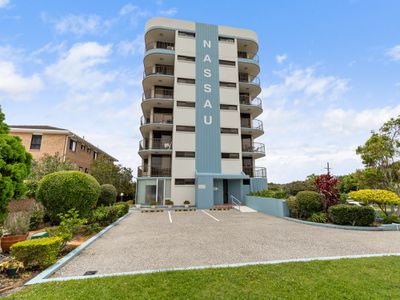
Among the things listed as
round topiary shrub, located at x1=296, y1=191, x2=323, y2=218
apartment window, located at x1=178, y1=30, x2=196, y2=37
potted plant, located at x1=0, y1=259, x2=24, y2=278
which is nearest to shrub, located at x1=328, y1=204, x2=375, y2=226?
round topiary shrub, located at x1=296, y1=191, x2=323, y2=218

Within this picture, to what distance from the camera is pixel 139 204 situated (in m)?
21.9

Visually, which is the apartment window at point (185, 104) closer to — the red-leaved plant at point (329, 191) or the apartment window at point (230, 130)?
the apartment window at point (230, 130)

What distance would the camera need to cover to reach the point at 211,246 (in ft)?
24.9

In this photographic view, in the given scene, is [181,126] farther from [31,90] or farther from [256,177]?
[31,90]

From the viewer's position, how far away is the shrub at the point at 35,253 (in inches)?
207

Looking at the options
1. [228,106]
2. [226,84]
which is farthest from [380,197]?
[226,84]

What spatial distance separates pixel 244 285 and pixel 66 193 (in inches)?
353

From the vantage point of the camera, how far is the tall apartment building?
22734mm

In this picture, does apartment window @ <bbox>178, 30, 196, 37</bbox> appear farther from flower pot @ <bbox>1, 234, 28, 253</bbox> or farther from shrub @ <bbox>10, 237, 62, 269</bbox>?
shrub @ <bbox>10, 237, 62, 269</bbox>

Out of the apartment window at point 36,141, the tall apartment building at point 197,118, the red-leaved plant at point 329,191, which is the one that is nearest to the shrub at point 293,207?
the red-leaved plant at point 329,191

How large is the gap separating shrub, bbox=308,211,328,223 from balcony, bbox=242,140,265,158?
522 inches

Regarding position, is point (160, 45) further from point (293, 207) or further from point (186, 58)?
point (293, 207)

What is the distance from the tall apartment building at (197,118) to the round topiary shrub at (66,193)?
12.5 m

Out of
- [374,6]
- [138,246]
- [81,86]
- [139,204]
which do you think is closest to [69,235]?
[138,246]
